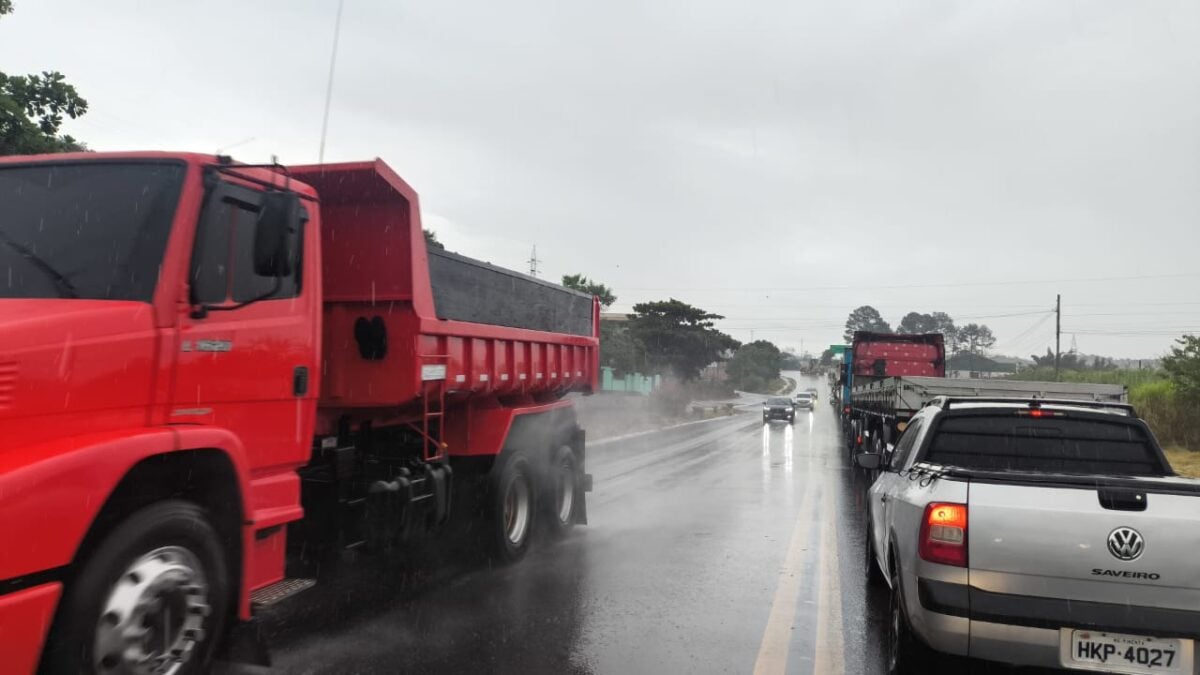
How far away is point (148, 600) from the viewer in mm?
3400

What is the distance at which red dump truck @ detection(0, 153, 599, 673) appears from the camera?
10.1 feet

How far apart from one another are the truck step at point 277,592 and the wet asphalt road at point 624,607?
1.26ft

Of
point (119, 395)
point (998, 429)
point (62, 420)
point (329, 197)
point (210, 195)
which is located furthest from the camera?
point (329, 197)

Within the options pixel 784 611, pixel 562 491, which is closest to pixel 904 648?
pixel 784 611

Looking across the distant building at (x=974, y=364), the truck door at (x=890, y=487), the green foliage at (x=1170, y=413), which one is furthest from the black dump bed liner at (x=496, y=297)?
the distant building at (x=974, y=364)

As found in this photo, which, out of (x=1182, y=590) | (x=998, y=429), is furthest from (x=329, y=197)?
(x=1182, y=590)

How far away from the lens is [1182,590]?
360 centimetres

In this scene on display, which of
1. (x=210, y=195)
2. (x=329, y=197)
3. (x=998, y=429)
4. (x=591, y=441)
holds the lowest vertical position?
(x=591, y=441)

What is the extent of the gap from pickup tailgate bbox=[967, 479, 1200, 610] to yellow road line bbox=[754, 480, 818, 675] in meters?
1.34

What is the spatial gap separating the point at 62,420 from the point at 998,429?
5090 mm

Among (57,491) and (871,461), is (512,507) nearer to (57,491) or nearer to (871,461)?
(871,461)

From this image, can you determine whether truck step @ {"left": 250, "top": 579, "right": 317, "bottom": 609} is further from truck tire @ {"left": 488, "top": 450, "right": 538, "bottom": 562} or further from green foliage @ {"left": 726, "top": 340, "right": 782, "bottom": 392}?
green foliage @ {"left": 726, "top": 340, "right": 782, "bottom": 392}

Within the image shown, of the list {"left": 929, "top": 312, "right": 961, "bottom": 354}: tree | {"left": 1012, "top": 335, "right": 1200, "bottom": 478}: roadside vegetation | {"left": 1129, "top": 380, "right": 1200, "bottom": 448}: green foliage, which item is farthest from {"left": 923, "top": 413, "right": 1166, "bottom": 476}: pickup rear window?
{"left": 929, "top": 312, "right": 961, "bottom": 354}: tree

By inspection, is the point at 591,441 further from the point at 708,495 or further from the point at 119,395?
the point at 119,395
